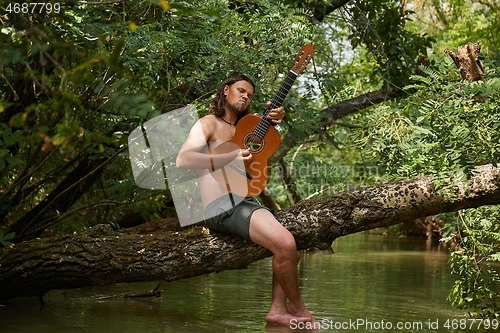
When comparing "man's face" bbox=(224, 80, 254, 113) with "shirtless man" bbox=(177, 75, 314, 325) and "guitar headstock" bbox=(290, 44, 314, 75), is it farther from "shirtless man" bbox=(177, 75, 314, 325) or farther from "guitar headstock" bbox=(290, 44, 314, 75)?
"guitar headstock" bbox=(290, 44, 314, 75)

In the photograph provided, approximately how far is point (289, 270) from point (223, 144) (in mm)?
1015

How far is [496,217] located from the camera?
19.3 ft

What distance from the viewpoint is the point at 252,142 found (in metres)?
5.04

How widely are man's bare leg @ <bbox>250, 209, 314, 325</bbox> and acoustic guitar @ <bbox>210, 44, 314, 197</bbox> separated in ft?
0.82

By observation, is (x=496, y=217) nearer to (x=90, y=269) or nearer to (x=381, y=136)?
(x=381, y=136)

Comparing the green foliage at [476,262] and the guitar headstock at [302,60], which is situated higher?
the guitar headstock at [302,60]

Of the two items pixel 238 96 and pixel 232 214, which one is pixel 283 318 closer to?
pixel 232 214

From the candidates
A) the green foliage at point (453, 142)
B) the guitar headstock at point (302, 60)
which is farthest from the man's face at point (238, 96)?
the green foliage at point (453, 142)

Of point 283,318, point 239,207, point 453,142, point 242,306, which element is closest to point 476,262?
point 453,142

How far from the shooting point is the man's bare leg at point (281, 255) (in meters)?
4.80

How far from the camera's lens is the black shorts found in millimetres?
4914

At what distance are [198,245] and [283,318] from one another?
0.83 meters

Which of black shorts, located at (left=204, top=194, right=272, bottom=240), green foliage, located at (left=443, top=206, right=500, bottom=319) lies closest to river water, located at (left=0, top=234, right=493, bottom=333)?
green foliage, located at (left=443, top=206, right=500, bottom=319)

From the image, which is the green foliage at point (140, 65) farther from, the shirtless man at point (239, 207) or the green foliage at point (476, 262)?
the green foliage at point (476, 262)
